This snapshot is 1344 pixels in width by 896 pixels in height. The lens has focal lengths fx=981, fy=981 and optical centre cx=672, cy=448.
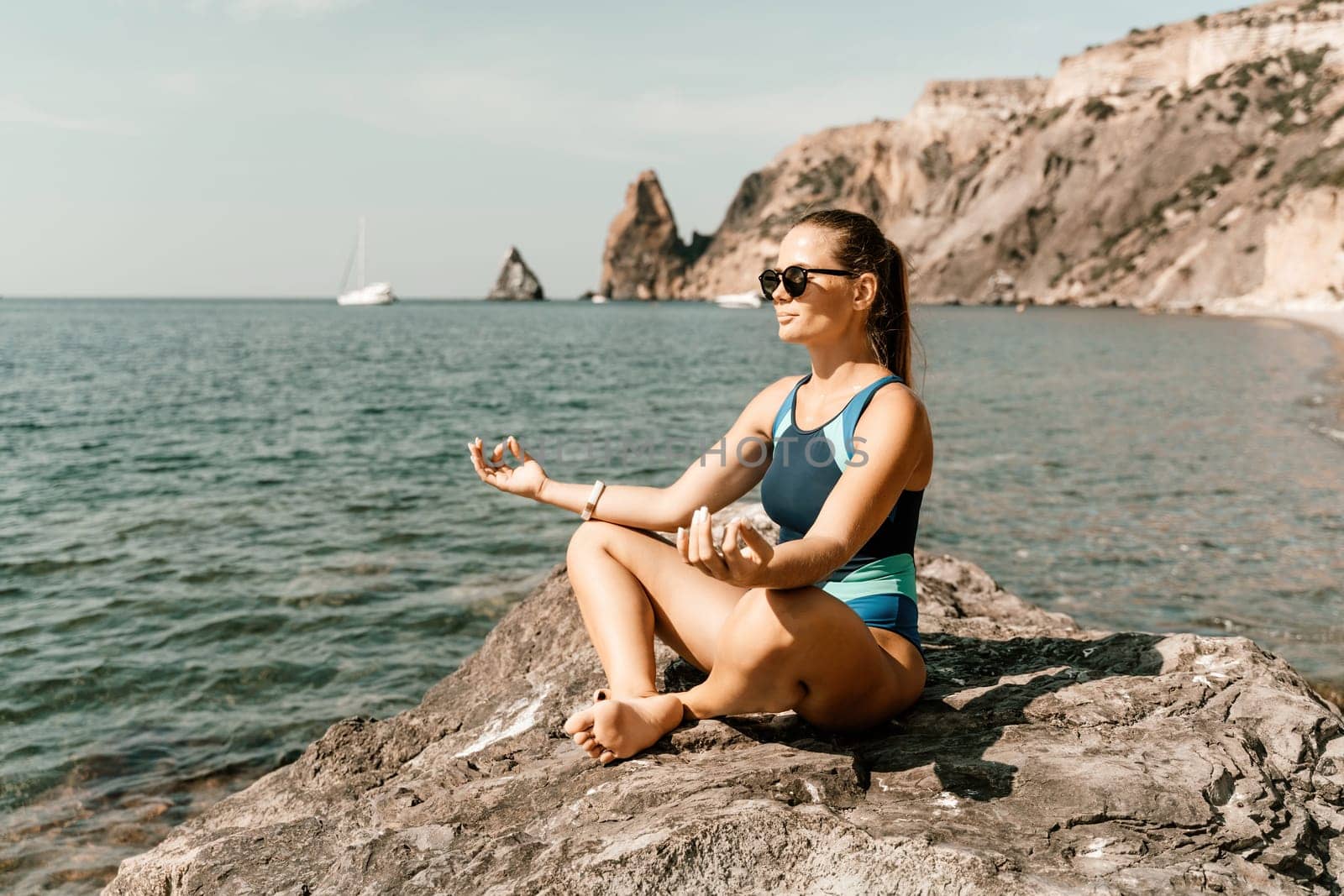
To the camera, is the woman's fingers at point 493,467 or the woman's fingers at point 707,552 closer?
the woman's fingers at point 707,552

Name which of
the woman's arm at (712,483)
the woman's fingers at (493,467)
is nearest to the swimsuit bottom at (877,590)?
the woman's arm at (712,483)

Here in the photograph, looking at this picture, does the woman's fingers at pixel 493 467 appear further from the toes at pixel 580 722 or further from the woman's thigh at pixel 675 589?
the toes at pixel 580 722

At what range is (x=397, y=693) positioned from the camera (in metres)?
7.30

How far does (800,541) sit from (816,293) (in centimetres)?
101

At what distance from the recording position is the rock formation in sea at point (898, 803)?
2.44 meters

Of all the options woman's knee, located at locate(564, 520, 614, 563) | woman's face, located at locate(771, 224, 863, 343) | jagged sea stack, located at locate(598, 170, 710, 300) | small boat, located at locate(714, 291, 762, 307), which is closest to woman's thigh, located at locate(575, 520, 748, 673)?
woman's knee, located at locate(564, 520, 614, 563)

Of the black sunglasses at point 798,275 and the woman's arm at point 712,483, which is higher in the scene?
the black sunglasses at point 798,275

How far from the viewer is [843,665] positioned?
9.57 ft

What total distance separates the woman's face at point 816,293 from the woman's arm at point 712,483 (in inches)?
10.7

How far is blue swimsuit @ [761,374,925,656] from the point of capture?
318cm

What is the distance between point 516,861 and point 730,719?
0.93 m

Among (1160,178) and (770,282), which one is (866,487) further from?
(1160,178)

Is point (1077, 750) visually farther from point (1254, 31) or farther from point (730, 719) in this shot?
point (1254, 31)

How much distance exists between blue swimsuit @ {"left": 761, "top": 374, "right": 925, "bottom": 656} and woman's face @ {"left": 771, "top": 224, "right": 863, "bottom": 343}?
278 mm
